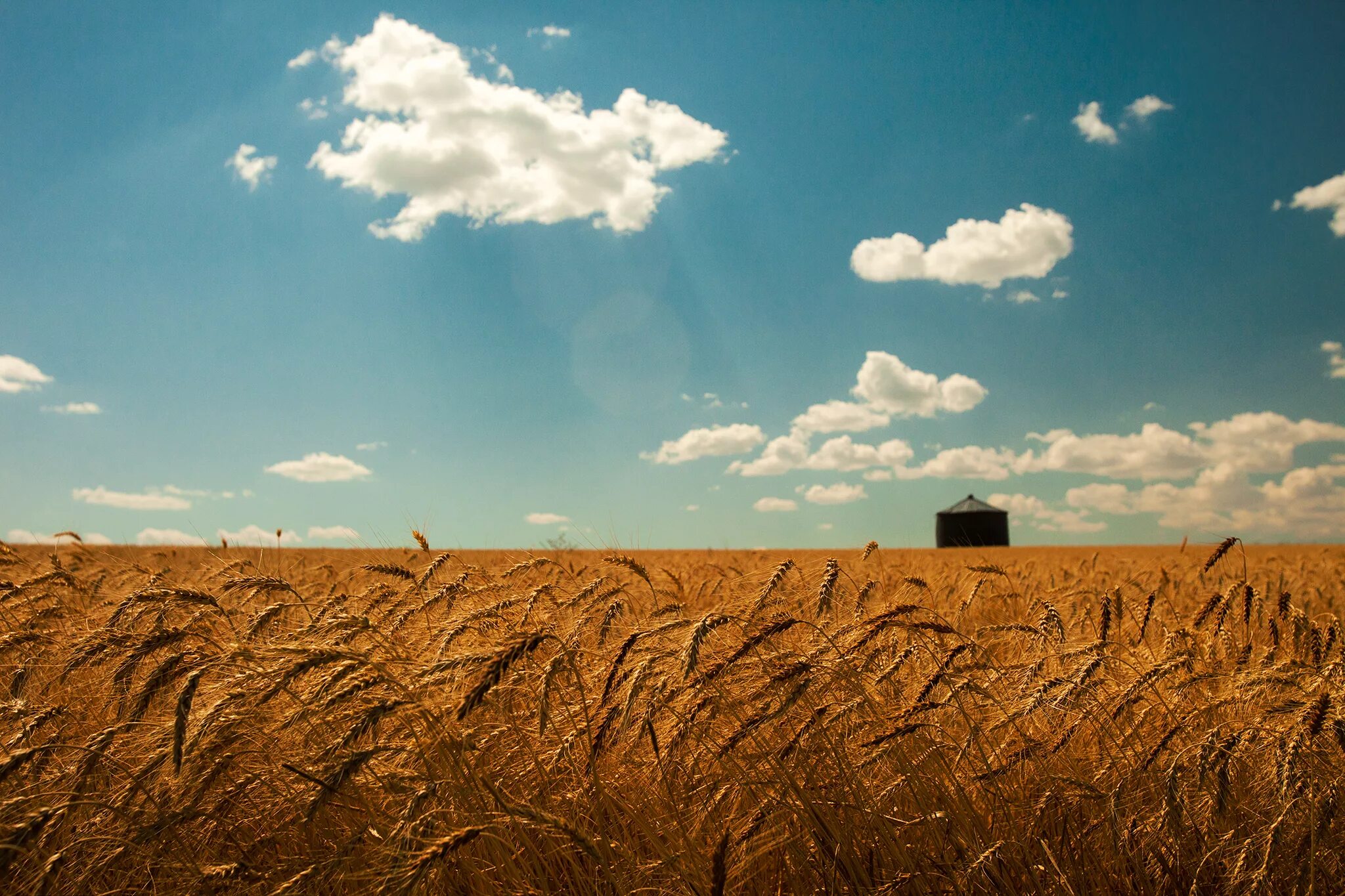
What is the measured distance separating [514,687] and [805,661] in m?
1.14

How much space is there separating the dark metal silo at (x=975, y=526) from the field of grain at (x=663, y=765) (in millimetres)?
46599

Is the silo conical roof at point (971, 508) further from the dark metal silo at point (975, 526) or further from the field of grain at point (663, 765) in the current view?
the field of grain at point (663, 765)

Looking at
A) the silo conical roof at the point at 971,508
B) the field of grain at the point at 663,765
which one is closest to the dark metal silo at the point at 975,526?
the silo conical roof at the point at 971,508

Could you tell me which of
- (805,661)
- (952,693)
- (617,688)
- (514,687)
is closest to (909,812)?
(952,693)

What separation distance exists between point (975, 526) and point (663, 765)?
49.7m

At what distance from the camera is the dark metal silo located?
156 ft

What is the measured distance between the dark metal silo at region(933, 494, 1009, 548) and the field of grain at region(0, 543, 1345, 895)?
46.6 metres

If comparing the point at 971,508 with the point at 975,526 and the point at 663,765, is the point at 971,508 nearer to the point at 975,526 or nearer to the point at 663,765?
the point at 975,526

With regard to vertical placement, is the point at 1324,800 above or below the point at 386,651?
below

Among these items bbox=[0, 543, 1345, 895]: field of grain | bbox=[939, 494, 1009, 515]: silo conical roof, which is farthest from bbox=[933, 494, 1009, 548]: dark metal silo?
bbox=[0, 543, 1345, 895]: field of grain

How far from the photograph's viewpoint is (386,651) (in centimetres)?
264

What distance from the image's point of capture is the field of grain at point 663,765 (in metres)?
2.23

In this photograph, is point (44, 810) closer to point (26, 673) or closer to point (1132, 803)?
point (26, 673)

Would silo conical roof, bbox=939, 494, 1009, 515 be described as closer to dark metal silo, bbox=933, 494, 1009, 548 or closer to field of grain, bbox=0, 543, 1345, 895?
dark metal silo, bbox=933, 494, 1009, 548
